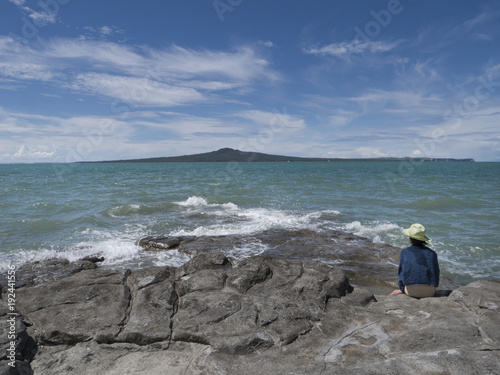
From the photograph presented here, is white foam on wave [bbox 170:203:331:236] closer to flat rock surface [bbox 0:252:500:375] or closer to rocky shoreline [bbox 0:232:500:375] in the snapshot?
rocky shoreline [bbox 0:232:500:375]

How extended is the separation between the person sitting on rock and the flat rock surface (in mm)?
357

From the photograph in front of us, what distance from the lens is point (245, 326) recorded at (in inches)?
197

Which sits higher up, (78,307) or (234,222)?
(78,307)

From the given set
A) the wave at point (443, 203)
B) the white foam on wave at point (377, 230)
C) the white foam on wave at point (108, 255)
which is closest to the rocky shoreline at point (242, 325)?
the white foam on wave at point (108, 255)

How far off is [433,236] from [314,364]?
12.6 m

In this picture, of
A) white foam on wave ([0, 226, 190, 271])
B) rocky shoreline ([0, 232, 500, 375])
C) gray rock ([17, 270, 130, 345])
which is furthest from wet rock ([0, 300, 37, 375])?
white foam on wave ([0, 226, 190, 271])

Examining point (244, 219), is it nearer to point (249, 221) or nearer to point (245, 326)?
point (249, 221)

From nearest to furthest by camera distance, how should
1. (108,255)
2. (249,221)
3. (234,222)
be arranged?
(108,255), (234,222), (249,221)

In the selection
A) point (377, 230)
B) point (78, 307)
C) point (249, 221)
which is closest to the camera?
point (78, 307)

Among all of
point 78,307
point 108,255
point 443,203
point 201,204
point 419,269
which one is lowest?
point 108,255

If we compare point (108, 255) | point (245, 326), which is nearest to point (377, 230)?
point (108, 255)

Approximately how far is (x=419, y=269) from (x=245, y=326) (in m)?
3.60

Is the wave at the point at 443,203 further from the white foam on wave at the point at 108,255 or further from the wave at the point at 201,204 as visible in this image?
the white foam on wave at the point at 108,255

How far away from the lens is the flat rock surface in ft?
13.7
